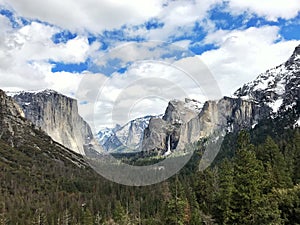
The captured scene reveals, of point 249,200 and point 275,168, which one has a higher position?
point 275,168

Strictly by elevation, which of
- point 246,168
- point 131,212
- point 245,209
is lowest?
point 131,212

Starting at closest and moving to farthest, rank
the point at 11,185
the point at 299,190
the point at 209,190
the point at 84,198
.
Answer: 1. the point at 299,190
2. the point at 209,190
3. the point at 84,198
4. the point at 11,185

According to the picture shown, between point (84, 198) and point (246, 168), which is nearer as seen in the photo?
point (246, 168)

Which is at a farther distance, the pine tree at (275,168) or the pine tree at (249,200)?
the pine tree at (275,168)

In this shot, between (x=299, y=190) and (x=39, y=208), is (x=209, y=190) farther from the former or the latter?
(x=39, y=208)

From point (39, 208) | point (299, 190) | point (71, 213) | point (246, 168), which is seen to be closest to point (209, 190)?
point (299, 190)

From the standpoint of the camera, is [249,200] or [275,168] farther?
[275,168]

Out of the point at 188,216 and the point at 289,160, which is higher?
the point at 289,160

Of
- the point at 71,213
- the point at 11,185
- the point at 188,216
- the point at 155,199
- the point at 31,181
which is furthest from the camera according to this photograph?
the point at 31,181

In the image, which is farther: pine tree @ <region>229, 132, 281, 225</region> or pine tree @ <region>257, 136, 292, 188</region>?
pine tree @ <region>257, 136, 292, 188</region>
